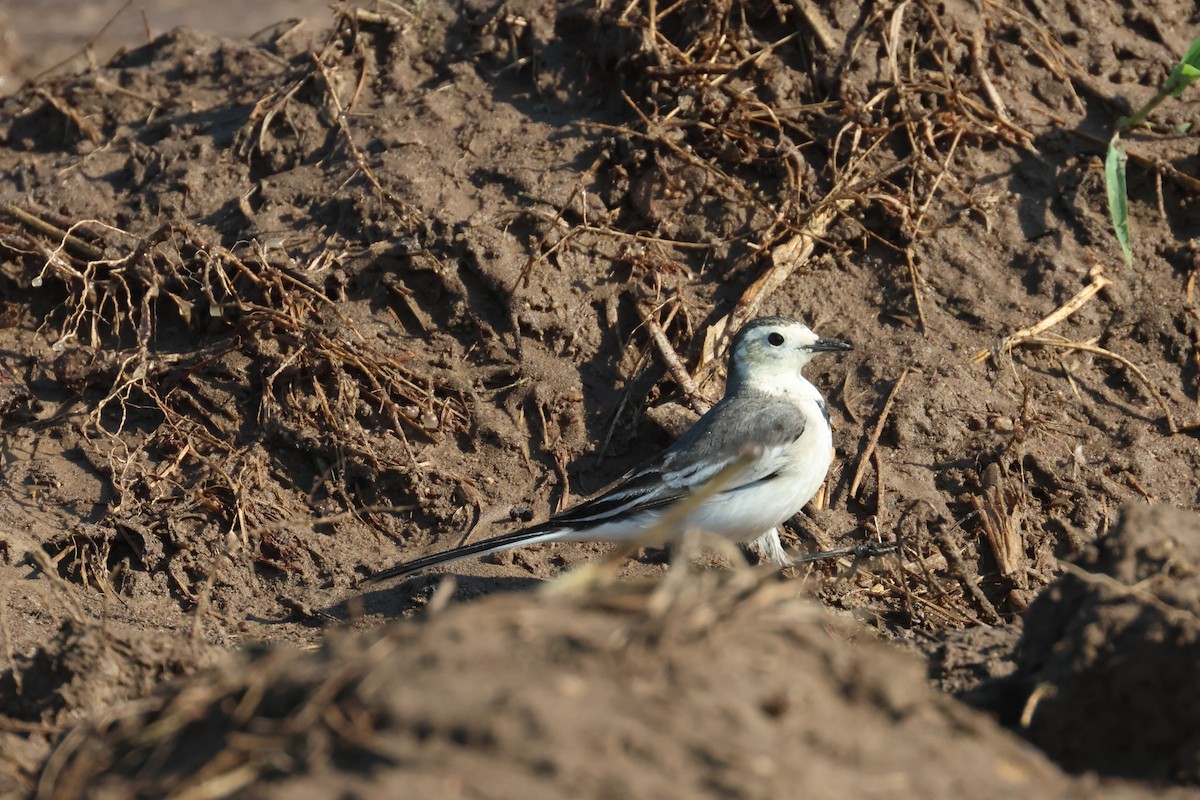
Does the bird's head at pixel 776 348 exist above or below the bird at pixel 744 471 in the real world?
above

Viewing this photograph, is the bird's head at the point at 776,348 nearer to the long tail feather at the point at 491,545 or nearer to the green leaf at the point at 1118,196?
the long tail feather at the point at 491,545

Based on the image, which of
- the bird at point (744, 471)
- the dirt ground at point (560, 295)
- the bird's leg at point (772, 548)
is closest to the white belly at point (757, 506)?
the bird at point (744, 471)

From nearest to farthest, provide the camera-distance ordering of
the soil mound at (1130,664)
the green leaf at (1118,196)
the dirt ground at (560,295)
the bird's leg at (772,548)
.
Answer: the soil mound at (1130,664)
the dirt ground at (560,295)
the bird's leg at (772,548)
the green leaf at (1118,196)

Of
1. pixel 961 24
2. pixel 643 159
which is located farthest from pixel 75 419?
pixel 961 24

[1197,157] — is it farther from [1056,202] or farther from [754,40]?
[754,40]

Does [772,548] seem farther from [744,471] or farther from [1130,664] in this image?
[1130,664]

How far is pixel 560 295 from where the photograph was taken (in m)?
7.81

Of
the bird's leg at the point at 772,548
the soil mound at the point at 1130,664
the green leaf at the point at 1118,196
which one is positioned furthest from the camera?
the green leaf at the point at 1118,196

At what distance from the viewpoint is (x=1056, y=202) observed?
314 inches

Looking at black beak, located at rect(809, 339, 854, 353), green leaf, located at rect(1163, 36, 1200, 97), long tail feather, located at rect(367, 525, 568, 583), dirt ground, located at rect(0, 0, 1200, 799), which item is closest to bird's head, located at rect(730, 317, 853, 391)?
black beak, located at rect(809, 339, 854, 353)

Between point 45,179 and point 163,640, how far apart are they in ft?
16.2

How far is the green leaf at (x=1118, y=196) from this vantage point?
740 cm

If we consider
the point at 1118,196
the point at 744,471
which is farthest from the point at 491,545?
the point at 1118,196

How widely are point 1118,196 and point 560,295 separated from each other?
3424 mm
